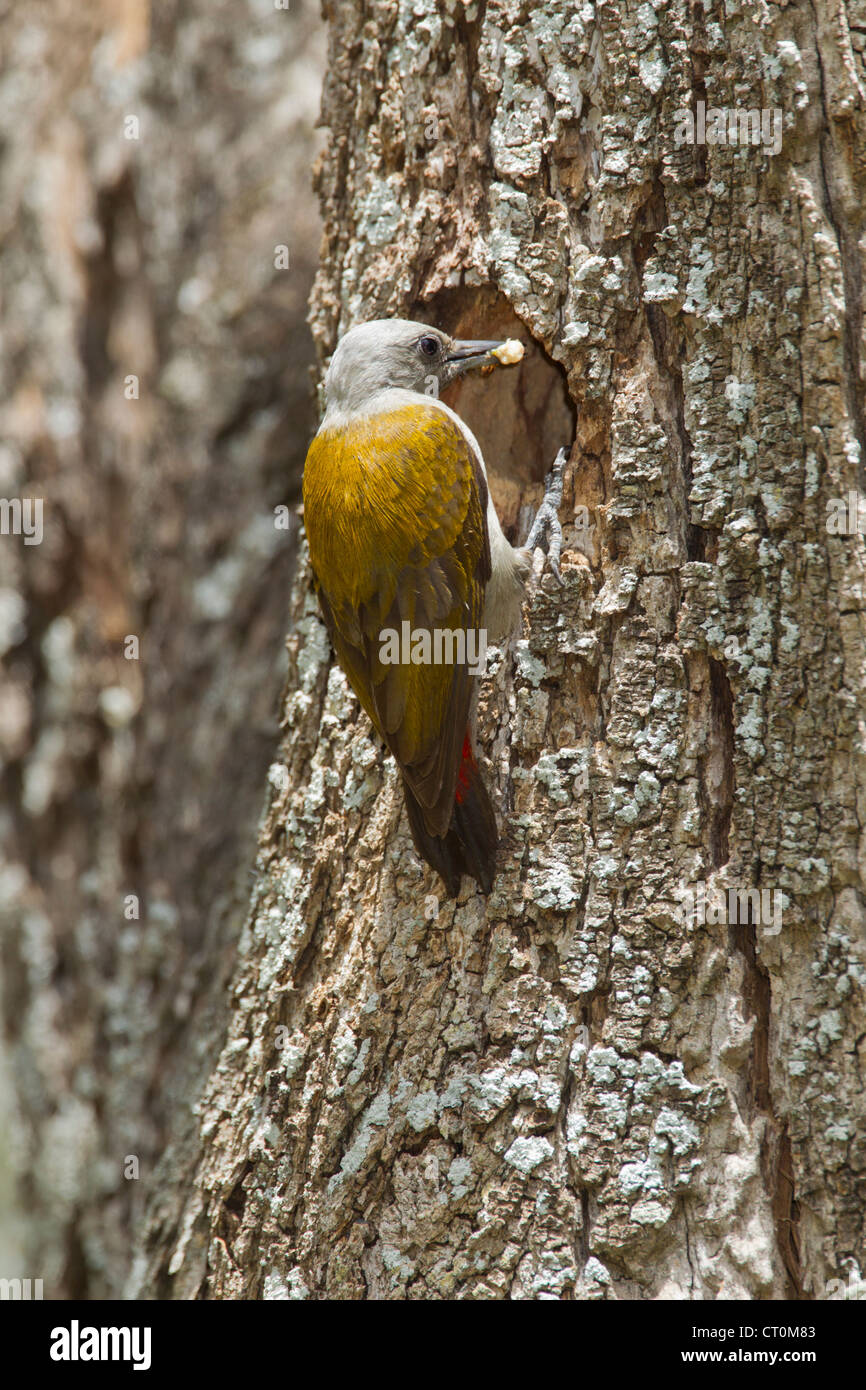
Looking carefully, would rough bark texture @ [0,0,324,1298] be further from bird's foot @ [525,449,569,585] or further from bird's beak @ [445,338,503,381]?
bird's foot @ [525,449,569,585]

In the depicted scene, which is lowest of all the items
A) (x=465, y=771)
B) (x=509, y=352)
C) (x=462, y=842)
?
(x=462, y=842)

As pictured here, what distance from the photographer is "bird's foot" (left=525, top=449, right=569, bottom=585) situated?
118 inches

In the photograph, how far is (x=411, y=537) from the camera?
10.4 ft

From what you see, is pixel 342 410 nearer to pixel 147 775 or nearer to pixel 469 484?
pixel 469 484

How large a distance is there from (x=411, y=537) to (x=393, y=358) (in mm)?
526

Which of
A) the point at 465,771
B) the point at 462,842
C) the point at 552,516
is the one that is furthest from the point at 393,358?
the point at 462,842

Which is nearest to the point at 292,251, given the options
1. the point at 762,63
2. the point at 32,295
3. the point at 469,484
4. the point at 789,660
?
the point at 32,295

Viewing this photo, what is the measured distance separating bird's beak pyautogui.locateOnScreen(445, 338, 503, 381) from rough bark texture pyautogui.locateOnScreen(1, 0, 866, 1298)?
0.28ft

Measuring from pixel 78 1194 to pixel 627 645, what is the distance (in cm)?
320

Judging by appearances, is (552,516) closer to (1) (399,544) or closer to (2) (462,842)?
(1) (399,544)

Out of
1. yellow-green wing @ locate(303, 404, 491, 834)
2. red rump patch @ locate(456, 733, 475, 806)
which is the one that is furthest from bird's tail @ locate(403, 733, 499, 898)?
yellow-green wing @ locate(303, 404, 491, 834)

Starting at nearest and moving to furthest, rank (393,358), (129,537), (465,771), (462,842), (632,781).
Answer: (632,781)
(462,842)
(465,771)
(393,358)
(129,537)

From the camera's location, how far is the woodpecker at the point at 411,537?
9.81 feet

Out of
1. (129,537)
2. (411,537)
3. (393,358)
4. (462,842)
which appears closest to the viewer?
(462,842)
